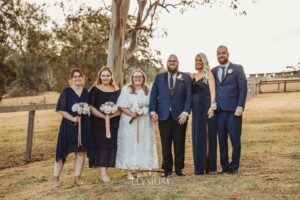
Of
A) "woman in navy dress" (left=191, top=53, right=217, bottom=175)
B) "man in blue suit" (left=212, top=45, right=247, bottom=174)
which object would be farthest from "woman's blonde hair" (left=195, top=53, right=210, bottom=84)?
"man in blue suit" (left=212, top=45, right=247, bottom=174)

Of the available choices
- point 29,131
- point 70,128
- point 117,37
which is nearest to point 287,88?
point 117,37

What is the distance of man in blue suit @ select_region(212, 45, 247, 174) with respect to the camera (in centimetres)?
793

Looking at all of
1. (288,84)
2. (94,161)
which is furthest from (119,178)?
(288,84)

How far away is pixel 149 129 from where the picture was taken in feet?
27.2

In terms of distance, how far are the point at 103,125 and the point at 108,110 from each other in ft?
1.10

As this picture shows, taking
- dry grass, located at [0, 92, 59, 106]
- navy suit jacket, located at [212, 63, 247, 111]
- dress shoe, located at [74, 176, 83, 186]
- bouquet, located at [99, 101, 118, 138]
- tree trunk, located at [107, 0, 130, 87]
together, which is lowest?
dry grass, located at [0, 92, 59, 106]

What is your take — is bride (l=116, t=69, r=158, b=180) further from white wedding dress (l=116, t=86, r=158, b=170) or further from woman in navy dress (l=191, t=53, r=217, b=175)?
woman in navy dress (l=191, t=53, r=217, b=175)

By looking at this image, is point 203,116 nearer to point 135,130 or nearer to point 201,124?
point 201,124

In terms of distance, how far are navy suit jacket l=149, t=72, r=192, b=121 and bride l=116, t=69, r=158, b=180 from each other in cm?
25

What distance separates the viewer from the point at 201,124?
8.04 metres

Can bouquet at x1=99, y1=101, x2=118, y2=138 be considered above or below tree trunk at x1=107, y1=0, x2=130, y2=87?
below

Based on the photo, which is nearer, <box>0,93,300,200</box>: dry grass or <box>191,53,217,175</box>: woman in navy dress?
<box>0,93,300,200</box>: dry grass

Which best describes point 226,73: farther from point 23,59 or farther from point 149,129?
point 23,59

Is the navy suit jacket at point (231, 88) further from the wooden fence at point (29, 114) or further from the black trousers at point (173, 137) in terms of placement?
the wooden fence at point (29, 114)
